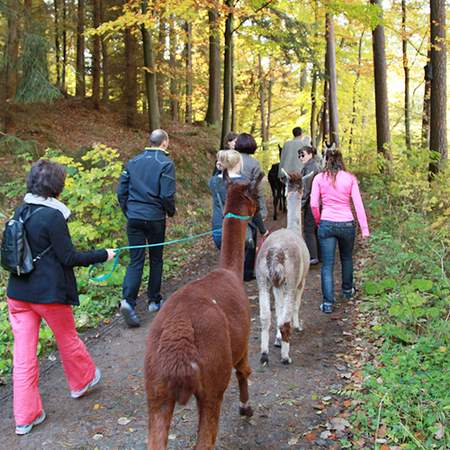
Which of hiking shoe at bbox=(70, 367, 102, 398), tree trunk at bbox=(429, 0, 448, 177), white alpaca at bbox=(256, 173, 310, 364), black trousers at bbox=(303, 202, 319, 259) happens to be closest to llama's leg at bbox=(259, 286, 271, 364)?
white alpaca at bbox=(256, 173, 310, 364)

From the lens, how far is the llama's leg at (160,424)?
285 cm

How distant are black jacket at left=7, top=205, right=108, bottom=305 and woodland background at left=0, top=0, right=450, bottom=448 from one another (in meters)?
1.98

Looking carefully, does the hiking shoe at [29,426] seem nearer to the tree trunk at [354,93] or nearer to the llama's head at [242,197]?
the llama's head at [242,197]

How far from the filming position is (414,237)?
8.05 meters

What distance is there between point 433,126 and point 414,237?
3.87 metres

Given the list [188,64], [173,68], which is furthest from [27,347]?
[188,64]

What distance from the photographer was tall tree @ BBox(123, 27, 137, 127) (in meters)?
17.1

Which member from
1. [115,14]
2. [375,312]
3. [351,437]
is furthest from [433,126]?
[115,14]

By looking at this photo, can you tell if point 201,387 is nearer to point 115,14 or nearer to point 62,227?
point 62,227

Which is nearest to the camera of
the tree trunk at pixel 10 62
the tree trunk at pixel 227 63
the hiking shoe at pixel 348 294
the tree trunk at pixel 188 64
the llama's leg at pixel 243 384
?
the llama's leg at pixel 243 384

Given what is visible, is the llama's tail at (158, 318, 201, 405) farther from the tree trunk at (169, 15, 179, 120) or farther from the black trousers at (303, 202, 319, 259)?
the tree trunk at (169, 15, 179, 120)

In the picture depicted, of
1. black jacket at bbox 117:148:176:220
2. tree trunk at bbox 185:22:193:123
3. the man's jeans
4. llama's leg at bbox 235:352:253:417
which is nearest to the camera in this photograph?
llama's leg at bbox 235:352:253:417

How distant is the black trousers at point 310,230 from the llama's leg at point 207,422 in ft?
19.7

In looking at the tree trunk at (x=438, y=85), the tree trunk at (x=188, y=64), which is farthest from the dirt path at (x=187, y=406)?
the tree trunk at (x=188, y=64)
